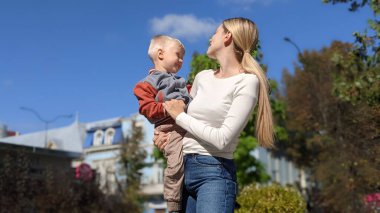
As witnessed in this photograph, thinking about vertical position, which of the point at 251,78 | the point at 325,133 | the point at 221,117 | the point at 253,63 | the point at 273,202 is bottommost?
the point at 273,202

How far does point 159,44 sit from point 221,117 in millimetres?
829

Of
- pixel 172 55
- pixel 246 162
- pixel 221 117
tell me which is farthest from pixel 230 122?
pixel 246 162

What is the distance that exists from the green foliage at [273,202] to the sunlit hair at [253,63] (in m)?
7.03

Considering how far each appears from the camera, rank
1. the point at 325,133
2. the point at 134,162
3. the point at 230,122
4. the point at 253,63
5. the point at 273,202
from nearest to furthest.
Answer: the point at 230,122 < the point at 253,63 < the point at 273,202 < the point at 325,133 < the point at 134,162

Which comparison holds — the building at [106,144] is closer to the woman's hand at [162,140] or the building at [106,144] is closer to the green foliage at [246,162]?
the green foliage at [246,162]

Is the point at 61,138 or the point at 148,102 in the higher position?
the point at 61,138

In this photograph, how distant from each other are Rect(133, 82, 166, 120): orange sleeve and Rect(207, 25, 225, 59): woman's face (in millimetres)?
485

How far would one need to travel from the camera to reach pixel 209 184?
3.35 metres

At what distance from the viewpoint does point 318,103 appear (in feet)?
106

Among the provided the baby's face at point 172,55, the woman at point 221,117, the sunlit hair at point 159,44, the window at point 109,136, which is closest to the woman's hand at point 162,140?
the woman at point 221,117

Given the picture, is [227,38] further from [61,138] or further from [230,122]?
[61,138]

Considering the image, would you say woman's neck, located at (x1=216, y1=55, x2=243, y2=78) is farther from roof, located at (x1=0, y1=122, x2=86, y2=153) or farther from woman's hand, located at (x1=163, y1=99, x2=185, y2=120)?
roof, located at (x1=0, y1=122, x2=86, y2=153)

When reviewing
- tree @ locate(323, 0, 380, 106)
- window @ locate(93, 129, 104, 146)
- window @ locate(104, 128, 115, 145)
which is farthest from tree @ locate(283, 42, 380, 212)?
window @ locate(93, 129, 104, 146)

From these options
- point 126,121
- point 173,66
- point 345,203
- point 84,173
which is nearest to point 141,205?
point 84,173
